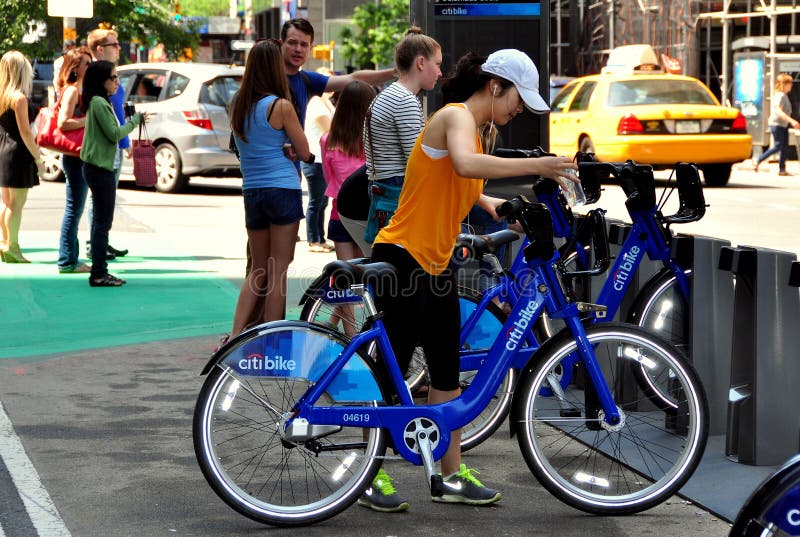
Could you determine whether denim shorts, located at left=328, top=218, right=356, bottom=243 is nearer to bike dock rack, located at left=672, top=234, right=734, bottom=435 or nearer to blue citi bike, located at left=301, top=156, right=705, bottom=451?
blue citi bike, located at left=301, top=156, right=705, bottom=451

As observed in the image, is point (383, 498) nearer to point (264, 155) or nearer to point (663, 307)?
point (663, 307)

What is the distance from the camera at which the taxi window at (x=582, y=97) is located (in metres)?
23.0

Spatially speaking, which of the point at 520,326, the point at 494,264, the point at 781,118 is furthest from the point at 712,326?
the point at 781,118

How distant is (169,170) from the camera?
19.8 metres

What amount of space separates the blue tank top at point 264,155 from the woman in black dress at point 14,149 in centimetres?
485

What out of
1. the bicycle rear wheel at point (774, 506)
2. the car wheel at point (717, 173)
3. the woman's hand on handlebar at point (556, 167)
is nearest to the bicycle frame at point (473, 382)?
the woman's hand on handlebar at point (556, 167)

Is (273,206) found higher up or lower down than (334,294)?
higher up

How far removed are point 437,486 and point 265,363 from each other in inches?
32.0

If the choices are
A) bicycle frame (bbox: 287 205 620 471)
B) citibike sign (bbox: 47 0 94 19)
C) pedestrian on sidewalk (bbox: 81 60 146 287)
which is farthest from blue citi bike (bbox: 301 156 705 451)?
citibike sign (bbox: 47 0 94 19)

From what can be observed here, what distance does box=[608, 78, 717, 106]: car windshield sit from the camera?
72.8 feet

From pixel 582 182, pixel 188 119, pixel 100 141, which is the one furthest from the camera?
pixel 188 119

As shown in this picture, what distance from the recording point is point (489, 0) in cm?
986

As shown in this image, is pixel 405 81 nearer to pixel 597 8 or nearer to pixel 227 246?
pixel 227 246

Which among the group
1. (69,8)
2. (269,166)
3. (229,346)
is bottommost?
(229,346)
